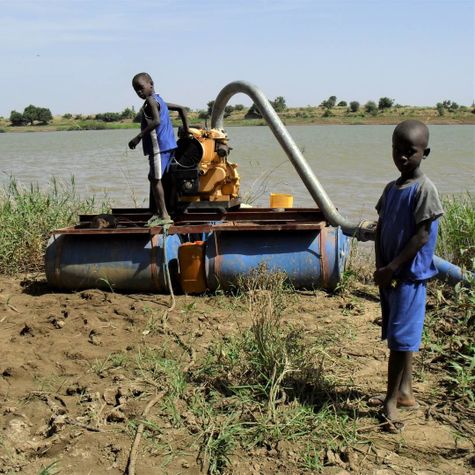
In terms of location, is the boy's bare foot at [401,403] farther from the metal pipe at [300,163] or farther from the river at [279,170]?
the river at [279,170]

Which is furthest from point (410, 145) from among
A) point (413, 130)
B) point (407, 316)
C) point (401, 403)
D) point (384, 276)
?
point (401, 403)

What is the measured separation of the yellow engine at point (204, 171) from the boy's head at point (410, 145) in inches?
136

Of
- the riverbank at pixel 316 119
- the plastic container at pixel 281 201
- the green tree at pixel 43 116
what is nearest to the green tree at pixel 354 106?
the riverbank at pixel 316 119

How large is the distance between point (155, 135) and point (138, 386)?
2997 mm

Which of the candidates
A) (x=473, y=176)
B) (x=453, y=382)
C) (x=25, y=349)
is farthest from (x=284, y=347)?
(x=473, y=176)

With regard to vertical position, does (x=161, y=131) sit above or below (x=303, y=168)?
above

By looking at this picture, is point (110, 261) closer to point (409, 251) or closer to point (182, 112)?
point (182, 112)

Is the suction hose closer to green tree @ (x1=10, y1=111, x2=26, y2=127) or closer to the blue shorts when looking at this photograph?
the blue shorts

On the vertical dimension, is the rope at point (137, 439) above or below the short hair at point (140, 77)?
below

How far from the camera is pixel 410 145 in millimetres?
3297

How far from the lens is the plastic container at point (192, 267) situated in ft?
19.1

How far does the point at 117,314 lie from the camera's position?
5363 mm

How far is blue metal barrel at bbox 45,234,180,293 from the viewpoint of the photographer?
19.2 ft

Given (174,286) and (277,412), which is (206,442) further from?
(174,286)
